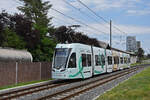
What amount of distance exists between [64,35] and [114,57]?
17980 mm

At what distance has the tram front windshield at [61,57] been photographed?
22281 millimetres

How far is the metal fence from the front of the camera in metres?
20.3

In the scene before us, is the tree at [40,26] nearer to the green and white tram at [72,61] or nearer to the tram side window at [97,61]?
the tram side window at [97,61]

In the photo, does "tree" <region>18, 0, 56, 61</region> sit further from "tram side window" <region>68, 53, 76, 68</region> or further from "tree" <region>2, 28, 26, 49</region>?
"tram side window" <region>68, 53, 76, 68</region>

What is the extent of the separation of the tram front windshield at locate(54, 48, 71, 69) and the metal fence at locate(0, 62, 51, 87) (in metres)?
2.72

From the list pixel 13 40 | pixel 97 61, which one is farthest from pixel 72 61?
pixel 13 40

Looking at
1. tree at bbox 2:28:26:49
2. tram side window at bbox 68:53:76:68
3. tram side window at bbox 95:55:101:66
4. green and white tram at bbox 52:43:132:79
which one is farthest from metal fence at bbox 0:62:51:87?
tree at bbox 2:28:26:49

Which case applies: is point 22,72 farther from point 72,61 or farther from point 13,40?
point 13,40

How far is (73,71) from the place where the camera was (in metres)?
22.5

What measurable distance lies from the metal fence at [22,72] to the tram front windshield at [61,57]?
2719 millimetres

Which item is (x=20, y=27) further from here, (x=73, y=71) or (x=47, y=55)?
(x=73, y=71)

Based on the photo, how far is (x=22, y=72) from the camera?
22.8 metres

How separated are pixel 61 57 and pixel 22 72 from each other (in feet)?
11.3

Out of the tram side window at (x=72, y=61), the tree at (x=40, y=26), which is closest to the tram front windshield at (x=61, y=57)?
the tram side window at (x=72, y=61)
